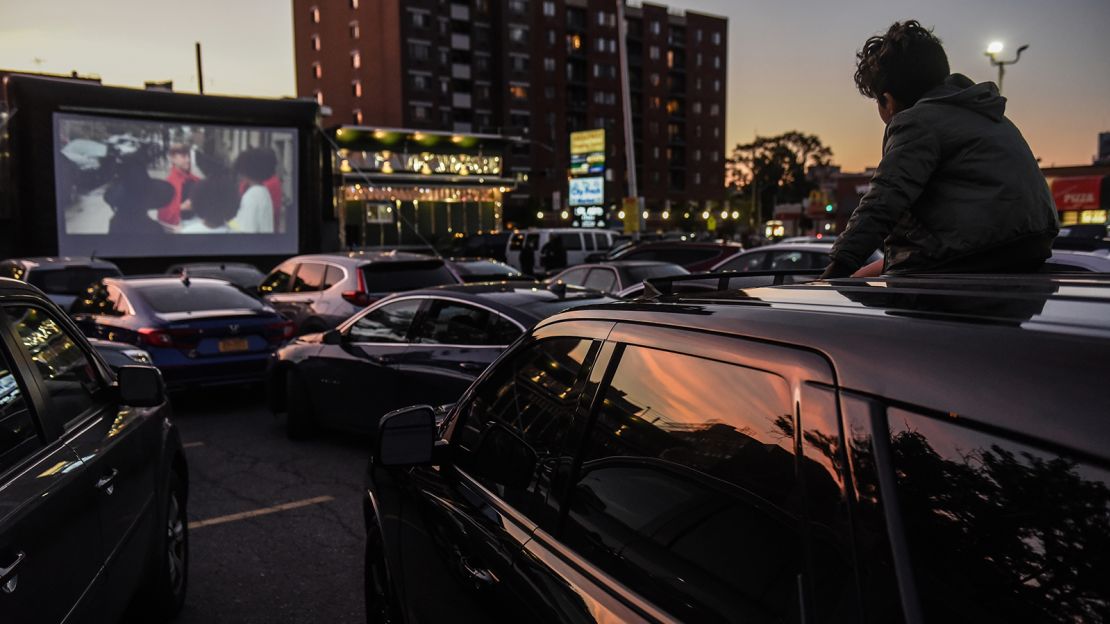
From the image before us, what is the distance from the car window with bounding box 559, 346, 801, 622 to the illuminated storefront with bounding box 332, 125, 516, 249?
4501 cm

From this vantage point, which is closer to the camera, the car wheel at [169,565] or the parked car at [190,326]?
the car wheel at [169,565]

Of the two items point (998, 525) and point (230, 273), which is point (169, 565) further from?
point (230, 273)

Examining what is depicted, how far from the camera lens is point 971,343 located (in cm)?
115

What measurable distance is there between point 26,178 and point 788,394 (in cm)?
2925

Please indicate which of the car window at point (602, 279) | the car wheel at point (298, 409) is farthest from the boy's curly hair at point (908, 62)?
the car window at point (602, 279)

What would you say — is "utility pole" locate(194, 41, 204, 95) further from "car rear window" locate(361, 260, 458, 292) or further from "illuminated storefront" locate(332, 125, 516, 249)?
"car rear window" locate(361, 260, 458, 292)

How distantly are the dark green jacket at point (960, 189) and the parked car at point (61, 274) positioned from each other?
12.3m

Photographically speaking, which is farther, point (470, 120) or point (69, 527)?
point (470, 120)

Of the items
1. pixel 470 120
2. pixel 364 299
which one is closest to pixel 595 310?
pixel 364 299

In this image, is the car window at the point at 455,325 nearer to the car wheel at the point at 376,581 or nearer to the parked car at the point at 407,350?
the parked car at the point at 407,350

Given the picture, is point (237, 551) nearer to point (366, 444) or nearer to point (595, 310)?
point (366, 444)

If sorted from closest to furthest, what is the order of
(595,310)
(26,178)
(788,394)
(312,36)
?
(788,394)
(595,310)
(26,178)
(312,36)

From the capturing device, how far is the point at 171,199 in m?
26.5

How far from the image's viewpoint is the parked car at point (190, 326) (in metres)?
9.04
